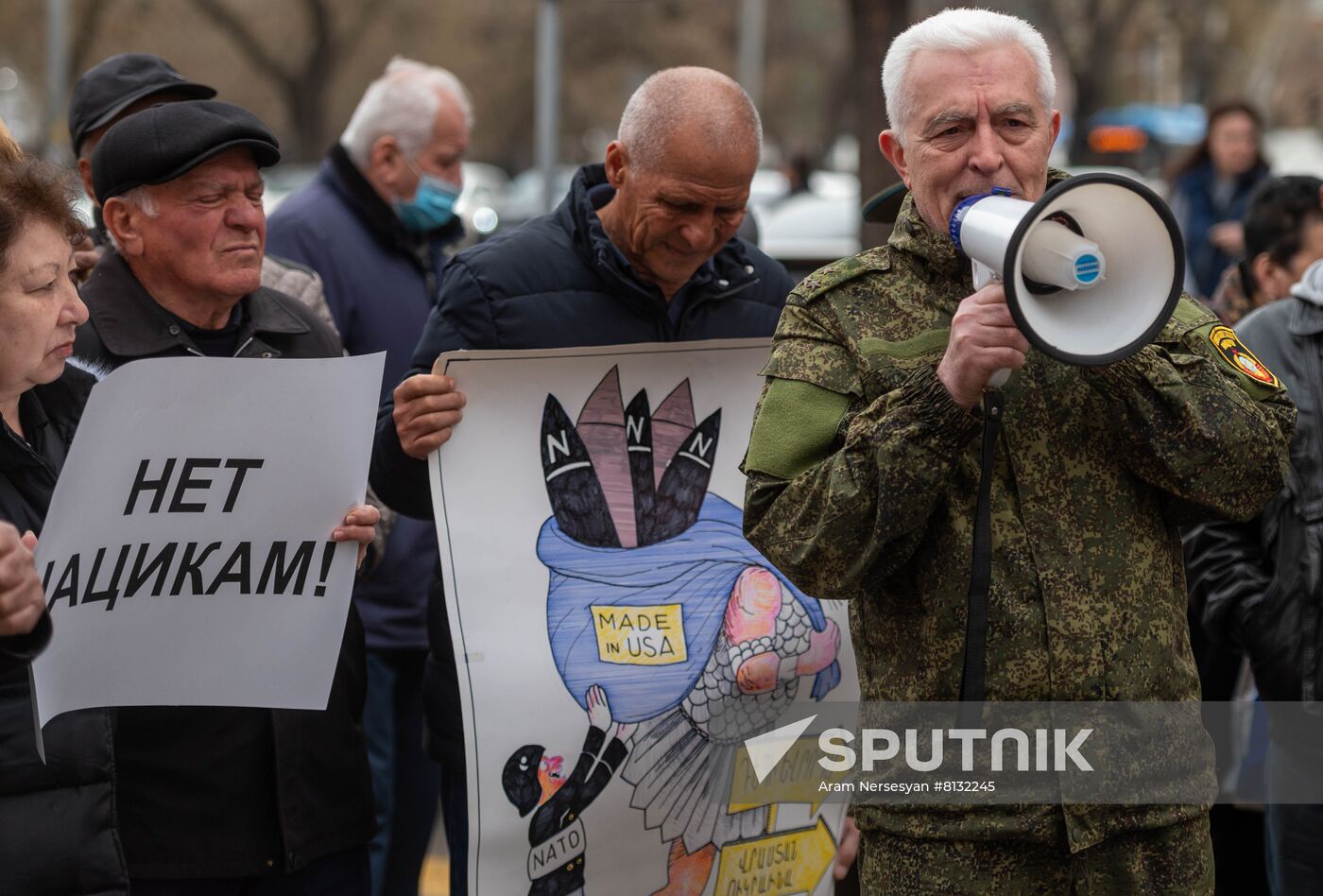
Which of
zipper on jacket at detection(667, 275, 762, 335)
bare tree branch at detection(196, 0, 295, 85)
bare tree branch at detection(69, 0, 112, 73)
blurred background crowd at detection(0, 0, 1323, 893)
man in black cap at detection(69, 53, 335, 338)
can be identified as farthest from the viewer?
bare tree branch at detection(196, 0, 295, 85)

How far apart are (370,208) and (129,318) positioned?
183 cm

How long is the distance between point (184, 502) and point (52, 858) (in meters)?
0.60

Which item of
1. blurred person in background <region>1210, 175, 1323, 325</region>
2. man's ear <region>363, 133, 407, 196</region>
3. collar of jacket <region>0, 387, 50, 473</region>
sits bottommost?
collar of jacket <region>0, 387, 50, 473</region>

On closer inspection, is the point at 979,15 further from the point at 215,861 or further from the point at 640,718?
the point at 215,861

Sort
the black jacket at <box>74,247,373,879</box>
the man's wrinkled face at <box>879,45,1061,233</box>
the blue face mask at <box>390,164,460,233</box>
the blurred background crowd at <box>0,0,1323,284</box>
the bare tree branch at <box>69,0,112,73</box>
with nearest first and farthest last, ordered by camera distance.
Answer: the man's wrinkled face at <box>879,45,1061,233</box>
the black jacket at <box>74,247,373,879</box>
the blue face mask at <box>390,164,460,233</box>
the blurred background crowd at <box>0,0,1323,284</box>
the bare tree branch at <box>69,0,112,73</box>

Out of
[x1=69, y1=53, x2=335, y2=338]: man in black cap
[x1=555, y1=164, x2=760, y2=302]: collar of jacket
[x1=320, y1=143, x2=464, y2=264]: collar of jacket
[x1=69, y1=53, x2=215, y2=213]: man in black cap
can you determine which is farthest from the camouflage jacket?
[x1=320, y1=143, x2=464, y2=264]: collar of jacket

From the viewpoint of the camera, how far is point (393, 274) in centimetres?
486

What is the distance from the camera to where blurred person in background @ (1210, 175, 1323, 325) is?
451 centimetres

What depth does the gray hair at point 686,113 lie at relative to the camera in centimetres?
320

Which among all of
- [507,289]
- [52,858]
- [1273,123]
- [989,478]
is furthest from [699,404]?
[1273,123]

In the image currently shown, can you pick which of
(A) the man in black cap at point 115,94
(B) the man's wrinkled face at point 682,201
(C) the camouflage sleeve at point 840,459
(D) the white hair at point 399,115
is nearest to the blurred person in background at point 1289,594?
(B) the man's wrinkled face at point 682,201

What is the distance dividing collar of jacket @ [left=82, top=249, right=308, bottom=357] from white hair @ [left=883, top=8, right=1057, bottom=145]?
4.62 ft

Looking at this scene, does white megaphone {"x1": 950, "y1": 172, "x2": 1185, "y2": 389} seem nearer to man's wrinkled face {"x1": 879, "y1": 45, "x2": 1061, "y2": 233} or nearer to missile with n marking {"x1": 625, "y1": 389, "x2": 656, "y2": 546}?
man's wrinkled face {"x1": 879, "y1": 45, "x2": 1061, "y2": 233}

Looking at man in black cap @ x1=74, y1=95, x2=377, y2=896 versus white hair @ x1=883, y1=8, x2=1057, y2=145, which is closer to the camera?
white hair @ x1=883, y1=8, x2=1057, y2=145
